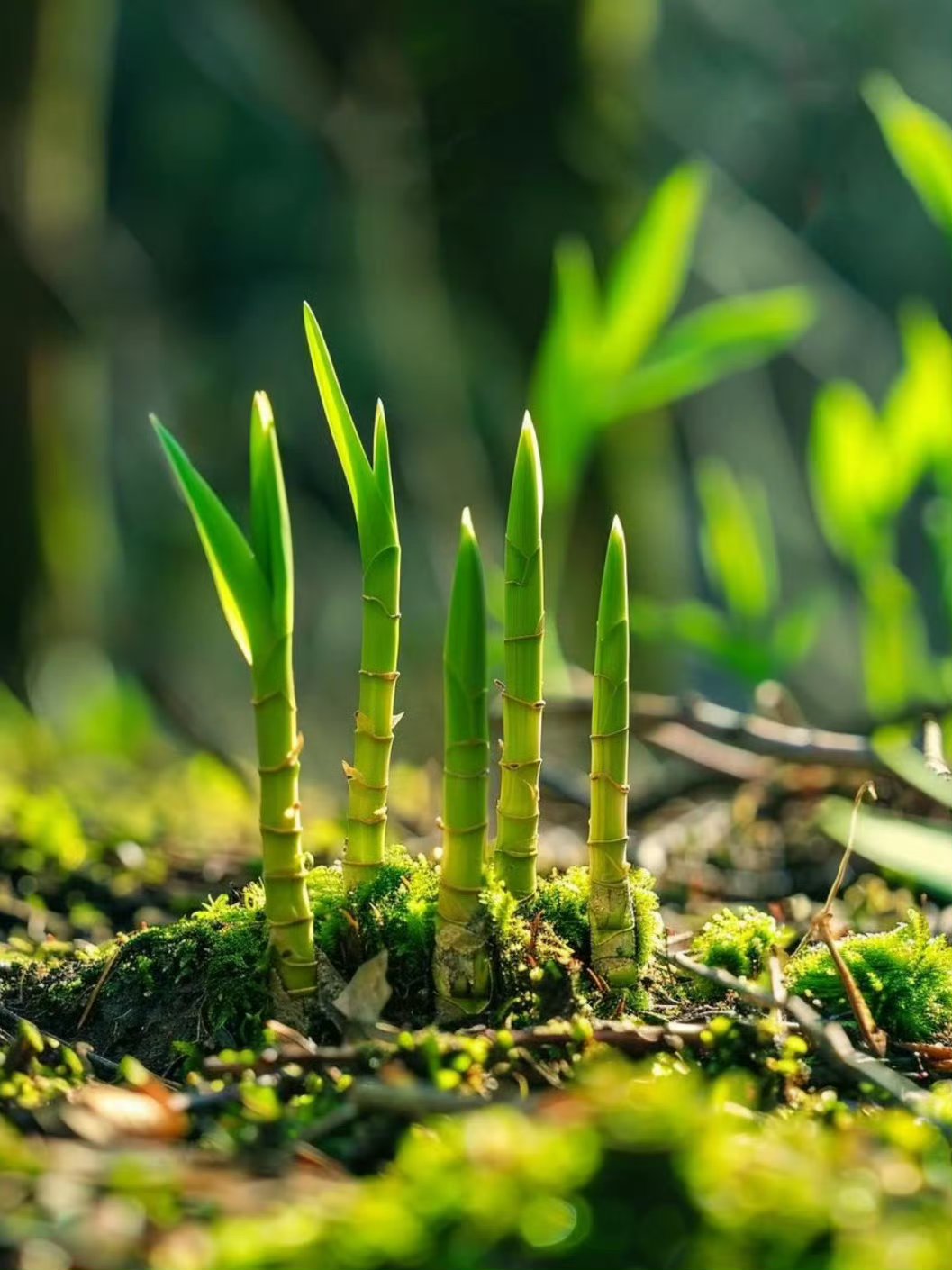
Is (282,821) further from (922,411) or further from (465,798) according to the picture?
(922,411)

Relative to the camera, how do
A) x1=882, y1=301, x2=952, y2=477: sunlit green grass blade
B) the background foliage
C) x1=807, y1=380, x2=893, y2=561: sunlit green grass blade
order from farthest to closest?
the background foliage → x1=807, y1=380, x2=893, y2=561: sunlit green grass blade → x1=882, y1=301, x2=952, y2=477: sunlit green grass blade

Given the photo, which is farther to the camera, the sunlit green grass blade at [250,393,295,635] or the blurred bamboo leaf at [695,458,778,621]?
the blurred bamboo leaf at [695,458,778,621]

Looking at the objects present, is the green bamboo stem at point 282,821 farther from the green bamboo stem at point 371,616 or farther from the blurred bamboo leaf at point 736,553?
the blurred bamboo leaf at point 736,553

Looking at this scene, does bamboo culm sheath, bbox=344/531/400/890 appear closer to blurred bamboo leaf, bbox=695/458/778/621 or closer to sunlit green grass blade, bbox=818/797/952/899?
sunlit green grass blade, bbox=818/797/952/899

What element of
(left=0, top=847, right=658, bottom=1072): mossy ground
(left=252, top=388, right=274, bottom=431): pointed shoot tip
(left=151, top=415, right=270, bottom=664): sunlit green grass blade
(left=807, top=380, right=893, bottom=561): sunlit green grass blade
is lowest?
(left=0, top=847, right=658, bottom=1072): mossy ground

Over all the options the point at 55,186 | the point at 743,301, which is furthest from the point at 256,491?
the point at 55,186

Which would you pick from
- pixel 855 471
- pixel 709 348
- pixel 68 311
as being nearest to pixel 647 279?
pixel 709 348

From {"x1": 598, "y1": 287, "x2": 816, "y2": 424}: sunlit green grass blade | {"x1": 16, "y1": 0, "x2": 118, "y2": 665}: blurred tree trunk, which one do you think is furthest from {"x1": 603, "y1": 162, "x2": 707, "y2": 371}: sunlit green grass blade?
{"x1": 16, "y1": 0, "x2": 118, "y2": 665}: blurred tree trunk
